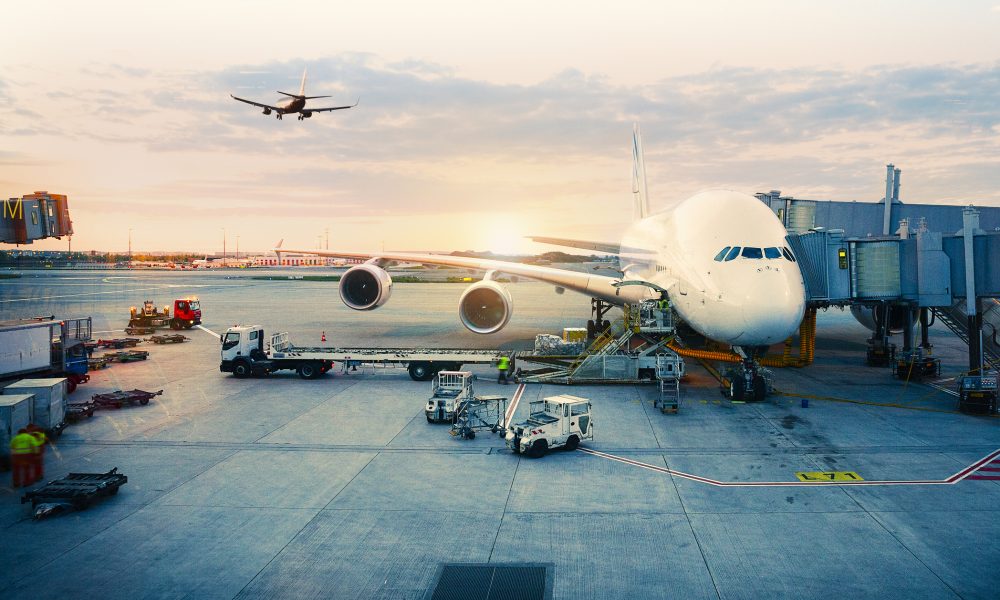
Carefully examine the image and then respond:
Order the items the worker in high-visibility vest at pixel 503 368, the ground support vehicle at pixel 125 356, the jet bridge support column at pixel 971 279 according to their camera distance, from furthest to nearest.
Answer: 1. the ground support vehicle at pixel 125 356
2. the worker in high-visibility vest at pixel 503 368
3. the jet bridge support column at pixel 971 279

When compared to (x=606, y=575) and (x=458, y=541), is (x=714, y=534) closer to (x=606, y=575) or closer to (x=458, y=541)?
(x=606, y=575)

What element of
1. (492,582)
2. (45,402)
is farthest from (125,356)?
(492,582)

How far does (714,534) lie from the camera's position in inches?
400

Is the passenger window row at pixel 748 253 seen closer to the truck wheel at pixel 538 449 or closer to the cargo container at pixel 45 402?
the truck wheel at pixel 538 449

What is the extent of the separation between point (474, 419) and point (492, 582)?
27.9 ft

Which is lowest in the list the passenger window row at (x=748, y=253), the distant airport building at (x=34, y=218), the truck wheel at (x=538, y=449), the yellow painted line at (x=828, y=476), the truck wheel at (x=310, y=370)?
the yellow painted line at (x=828, y=476)

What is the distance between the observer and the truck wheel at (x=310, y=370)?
78.3ft

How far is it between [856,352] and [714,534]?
25.2m

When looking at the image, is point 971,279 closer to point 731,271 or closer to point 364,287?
point 731,271

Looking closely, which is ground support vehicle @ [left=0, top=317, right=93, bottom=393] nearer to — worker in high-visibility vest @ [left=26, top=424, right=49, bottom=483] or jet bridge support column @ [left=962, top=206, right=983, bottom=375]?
worker in high-visibility vest @ [left=26, top=424, right=49, bottom=483]

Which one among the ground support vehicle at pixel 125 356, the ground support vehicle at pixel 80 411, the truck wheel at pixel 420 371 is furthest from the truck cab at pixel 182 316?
the truck wheel at pixel 420 371

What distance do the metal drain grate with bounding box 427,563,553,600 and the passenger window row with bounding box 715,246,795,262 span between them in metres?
12.3

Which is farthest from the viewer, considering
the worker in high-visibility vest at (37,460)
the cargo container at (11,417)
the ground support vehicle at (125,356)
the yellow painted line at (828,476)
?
the ground support vehicle at (125,356)

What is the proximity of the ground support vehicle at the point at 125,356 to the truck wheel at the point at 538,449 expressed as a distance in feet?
68.5
